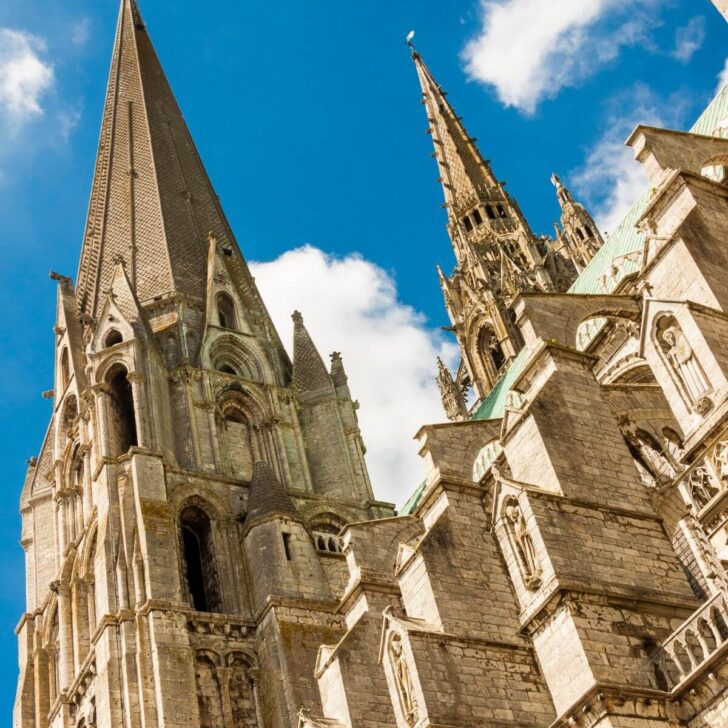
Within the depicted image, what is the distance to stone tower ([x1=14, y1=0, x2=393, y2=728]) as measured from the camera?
838 inches

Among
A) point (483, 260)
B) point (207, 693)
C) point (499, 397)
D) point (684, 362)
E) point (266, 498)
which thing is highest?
point (483, 260)

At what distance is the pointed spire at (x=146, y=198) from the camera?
1177 inches

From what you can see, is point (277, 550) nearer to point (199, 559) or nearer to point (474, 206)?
point (199, 559)

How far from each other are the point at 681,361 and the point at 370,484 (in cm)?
1506

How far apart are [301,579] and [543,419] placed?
10916 mm

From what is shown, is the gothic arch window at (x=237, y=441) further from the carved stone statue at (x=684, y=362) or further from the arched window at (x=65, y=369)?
the carved stone statue at (x=684, y=362)

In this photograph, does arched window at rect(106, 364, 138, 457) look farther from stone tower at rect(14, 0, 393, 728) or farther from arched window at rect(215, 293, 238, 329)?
arched window at rect(215, 293, 238, 329)

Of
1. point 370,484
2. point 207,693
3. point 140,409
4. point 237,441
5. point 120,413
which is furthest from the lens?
point 370,484

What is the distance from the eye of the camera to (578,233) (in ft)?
116

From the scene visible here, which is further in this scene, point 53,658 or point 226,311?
point 226,311

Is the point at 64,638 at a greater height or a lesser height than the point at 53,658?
lesser

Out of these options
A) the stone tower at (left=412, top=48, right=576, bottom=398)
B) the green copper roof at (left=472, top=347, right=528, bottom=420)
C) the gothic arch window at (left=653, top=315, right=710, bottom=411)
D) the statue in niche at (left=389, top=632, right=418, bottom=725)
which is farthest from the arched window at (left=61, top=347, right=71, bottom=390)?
the gothic arch window at (left=653, top=315, right=710, bottom=411)

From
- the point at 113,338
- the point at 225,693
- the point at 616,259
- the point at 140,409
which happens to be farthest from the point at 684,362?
the point at 113,338

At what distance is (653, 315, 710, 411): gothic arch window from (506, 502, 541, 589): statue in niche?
6.31ft
